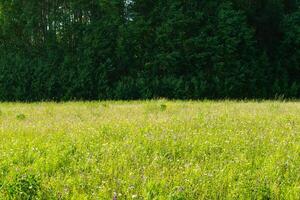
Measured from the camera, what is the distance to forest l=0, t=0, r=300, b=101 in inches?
1004

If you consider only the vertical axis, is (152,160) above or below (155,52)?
below

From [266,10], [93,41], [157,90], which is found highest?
[266,10]

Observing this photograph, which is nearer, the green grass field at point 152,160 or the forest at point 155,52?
the green grass field at point 152,160

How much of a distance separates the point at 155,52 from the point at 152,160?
19.8 m

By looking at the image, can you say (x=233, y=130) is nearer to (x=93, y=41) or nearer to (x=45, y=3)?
(x=93, y=41)

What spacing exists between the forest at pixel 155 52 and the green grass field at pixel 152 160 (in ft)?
51.1

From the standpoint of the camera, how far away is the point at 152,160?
6664 millimetres

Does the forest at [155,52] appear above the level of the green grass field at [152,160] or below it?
above

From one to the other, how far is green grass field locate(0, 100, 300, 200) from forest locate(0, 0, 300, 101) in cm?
1557

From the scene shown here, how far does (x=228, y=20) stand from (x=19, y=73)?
12589mm

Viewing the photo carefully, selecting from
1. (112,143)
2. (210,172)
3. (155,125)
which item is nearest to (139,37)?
(155,125)

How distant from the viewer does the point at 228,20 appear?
83.0 ft

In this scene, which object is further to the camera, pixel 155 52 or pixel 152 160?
pixel 155 52

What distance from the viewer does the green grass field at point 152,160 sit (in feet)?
17.1
